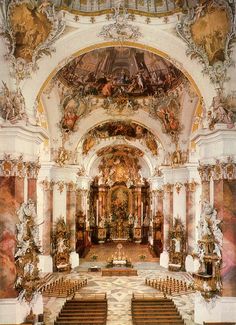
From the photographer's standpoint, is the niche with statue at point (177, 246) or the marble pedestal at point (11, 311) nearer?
the marble pedestal at point (11, 311)

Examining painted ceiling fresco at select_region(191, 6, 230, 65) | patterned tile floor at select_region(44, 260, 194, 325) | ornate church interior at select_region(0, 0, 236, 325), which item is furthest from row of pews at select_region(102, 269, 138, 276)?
painted ceiling fresco at select_region(191, 6, 230, 65)

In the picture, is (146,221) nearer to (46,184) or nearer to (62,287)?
(46,184)

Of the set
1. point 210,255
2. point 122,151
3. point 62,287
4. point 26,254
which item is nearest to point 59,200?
point 62,287

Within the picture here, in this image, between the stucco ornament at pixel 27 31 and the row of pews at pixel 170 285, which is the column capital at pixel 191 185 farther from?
the stucco ornament at pixel 27 31

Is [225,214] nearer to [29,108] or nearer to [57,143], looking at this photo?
[29,108]

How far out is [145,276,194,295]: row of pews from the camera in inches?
779

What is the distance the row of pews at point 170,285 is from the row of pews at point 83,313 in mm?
4282

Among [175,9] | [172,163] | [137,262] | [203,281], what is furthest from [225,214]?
[137,262]

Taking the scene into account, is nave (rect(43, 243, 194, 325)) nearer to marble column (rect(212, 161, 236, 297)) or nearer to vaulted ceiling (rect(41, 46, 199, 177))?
marble column (rect(212, 161, 236, 297))

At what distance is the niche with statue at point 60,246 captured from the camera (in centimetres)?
2402

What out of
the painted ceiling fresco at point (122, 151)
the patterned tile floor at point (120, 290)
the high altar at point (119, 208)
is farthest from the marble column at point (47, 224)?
the high altar at point (119, 208)

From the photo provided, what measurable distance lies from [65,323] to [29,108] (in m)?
8.19

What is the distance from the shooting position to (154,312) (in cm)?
1463

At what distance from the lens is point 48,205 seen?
79.9 ft
